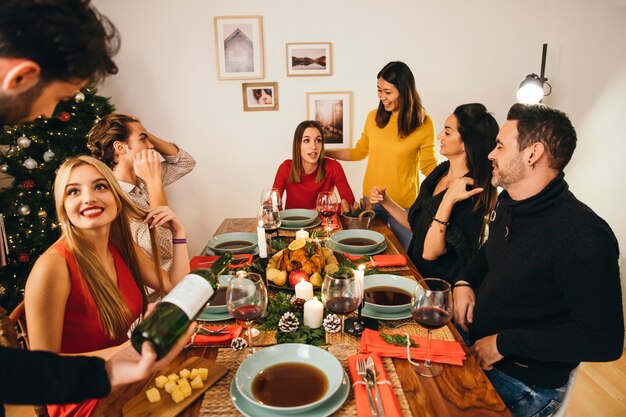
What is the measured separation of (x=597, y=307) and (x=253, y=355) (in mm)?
1057

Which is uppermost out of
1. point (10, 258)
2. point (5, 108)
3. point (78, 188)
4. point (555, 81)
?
point (555, 81)

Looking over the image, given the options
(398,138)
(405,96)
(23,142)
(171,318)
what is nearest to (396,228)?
(398,138)

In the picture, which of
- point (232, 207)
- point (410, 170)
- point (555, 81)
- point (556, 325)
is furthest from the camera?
point (232, 207)

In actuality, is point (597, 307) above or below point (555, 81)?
below

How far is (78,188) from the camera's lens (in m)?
1.44

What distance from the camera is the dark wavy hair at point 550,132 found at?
144cm

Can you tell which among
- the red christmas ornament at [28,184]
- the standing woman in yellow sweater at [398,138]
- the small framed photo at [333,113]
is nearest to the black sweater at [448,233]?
the standing woman in yellow sweater at [398,138]

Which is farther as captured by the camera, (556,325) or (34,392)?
(556,325)

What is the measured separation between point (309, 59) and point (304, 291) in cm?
291

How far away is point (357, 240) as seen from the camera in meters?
2.18

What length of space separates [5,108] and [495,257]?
5.26 feet

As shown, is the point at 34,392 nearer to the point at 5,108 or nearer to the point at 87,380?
the point at 87,380

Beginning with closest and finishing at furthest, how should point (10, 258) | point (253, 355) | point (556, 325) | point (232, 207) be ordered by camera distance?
point (253, 355) < point (556, 325) < point (10, 258) < point (232, 207)

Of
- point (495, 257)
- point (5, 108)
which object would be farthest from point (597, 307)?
point (5, 108)
